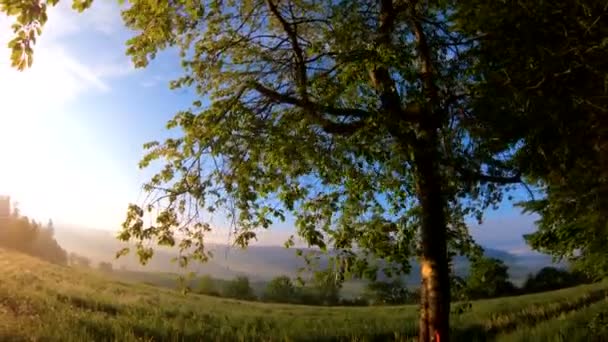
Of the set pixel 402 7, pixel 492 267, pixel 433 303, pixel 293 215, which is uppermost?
pixel 402 7

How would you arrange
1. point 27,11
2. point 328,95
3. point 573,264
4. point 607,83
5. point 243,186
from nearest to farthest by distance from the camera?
1. point 27,11
2. point 607,83
3. point 328,95
4. point 243,186
5. point 573,264

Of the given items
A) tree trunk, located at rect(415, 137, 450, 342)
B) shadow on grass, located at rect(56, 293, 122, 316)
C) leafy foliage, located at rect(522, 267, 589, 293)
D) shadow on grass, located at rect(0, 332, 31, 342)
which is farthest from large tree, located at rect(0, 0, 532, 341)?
leafy foliage, located at rect(522, 267, 589, 293)

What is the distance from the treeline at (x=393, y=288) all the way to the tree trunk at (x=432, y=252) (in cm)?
63

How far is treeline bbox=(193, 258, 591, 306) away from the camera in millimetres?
11531

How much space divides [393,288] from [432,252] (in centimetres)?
119

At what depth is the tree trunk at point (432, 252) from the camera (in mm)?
10588

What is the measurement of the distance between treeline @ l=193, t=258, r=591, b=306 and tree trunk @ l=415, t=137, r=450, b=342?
2.06 feet

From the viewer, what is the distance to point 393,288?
37.7 feet

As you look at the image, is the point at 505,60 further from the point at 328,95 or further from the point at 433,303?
the point at 433,303

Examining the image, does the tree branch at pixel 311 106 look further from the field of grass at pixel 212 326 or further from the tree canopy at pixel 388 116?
the field of grass at pixel 212 326

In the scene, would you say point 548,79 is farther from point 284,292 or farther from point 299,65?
point 284,292

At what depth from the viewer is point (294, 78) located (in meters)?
11.7

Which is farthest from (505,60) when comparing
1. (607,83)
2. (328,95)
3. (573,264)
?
(573,264)

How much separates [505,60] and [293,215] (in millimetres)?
5317
